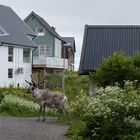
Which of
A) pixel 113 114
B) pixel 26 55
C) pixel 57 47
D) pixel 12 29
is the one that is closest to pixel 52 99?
pixel 113 114

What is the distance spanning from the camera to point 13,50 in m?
52.1

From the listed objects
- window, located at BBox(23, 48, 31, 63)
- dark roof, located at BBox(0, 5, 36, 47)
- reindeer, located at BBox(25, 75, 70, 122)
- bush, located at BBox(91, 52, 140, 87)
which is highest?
dark roof, located at BBox(0, 5, 36, 47)

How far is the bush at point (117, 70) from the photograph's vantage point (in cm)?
2003

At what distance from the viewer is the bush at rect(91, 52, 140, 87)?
20.0m

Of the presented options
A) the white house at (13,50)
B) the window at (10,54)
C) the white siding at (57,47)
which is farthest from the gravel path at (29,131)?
the white siding at (57,47)

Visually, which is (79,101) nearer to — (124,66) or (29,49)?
(124,66)

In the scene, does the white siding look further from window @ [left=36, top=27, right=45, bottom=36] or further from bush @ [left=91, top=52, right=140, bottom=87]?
bush @ [left=91, top=52, right=140, bottom=87]

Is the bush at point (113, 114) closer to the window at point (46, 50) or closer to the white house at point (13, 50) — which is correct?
the white house at point (13, 50)

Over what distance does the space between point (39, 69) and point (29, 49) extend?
4.92 metres

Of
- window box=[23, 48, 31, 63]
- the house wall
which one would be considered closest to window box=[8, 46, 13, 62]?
the house wall

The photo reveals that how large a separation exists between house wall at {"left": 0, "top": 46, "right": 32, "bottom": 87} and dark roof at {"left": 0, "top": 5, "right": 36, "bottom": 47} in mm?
879

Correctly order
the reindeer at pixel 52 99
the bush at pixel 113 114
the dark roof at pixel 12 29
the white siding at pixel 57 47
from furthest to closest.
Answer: the white siding at pixel 57 47 → the dark roof at pixel 12 29 → the reindeer at pixel 52 99 → the bush at pixel 113 114

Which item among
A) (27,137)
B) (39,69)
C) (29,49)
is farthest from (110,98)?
(39,69)

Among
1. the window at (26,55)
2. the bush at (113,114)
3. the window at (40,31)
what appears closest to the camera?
the bush at (113,114)
